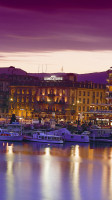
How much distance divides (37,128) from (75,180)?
50053mm

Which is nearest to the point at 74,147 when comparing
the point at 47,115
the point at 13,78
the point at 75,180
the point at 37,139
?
the point at 37,139

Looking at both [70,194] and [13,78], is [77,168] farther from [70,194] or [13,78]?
[13,78]

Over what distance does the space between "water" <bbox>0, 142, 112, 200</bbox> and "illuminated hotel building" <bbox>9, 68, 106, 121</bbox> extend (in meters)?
60.7

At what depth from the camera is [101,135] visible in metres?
88.8

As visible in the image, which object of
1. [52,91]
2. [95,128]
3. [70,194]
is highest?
[52,91]

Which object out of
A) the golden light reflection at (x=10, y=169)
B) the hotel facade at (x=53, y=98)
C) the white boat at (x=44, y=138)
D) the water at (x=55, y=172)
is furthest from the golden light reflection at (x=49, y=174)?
the hotel facade at (x=53, y=98)

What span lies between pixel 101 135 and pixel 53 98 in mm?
54992

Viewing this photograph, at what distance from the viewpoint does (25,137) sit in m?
87.2

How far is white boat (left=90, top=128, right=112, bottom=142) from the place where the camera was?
87.0 metres

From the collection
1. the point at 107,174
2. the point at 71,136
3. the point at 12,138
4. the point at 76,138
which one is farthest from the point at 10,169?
the point at 71,136

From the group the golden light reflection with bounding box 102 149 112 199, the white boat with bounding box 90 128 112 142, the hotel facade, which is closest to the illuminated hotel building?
the hotel facade

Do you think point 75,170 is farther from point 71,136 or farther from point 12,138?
point 12,138

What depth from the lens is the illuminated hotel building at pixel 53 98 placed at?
14112cm

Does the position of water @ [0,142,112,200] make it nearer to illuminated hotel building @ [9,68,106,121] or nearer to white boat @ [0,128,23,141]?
white boat @ [0,128,23,141]
